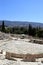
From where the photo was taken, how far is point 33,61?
14094 millimetres

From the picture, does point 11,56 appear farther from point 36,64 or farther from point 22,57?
point 36,64

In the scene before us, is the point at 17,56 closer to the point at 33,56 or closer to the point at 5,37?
the point at 33,56

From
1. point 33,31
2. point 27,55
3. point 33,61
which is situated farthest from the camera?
point 33,31

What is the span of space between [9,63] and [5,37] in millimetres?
22861

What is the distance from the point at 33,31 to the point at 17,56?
36.9 m

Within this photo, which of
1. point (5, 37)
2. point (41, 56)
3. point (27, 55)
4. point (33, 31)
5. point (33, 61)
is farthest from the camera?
point (33, 31)

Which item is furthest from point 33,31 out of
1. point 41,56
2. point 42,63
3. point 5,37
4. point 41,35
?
point 42,63

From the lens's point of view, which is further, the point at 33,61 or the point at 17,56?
the point at 17,56

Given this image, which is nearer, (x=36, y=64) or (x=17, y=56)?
(x=36, y=64)

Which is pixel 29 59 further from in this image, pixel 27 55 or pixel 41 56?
pixel 41 56

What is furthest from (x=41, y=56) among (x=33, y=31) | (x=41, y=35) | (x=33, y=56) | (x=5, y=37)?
(x=33, y=31)

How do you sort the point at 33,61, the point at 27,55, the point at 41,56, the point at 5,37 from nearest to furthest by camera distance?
the point at 33,61
the point at 27,55
the point at 41,56
the point at 5,37

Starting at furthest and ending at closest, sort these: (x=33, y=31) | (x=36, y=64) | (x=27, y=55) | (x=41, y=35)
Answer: (x=33, y=31)
(x=41, y=35)
(x=27, y=55)
(x=36, y=64)

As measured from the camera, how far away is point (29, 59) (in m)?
14.7
